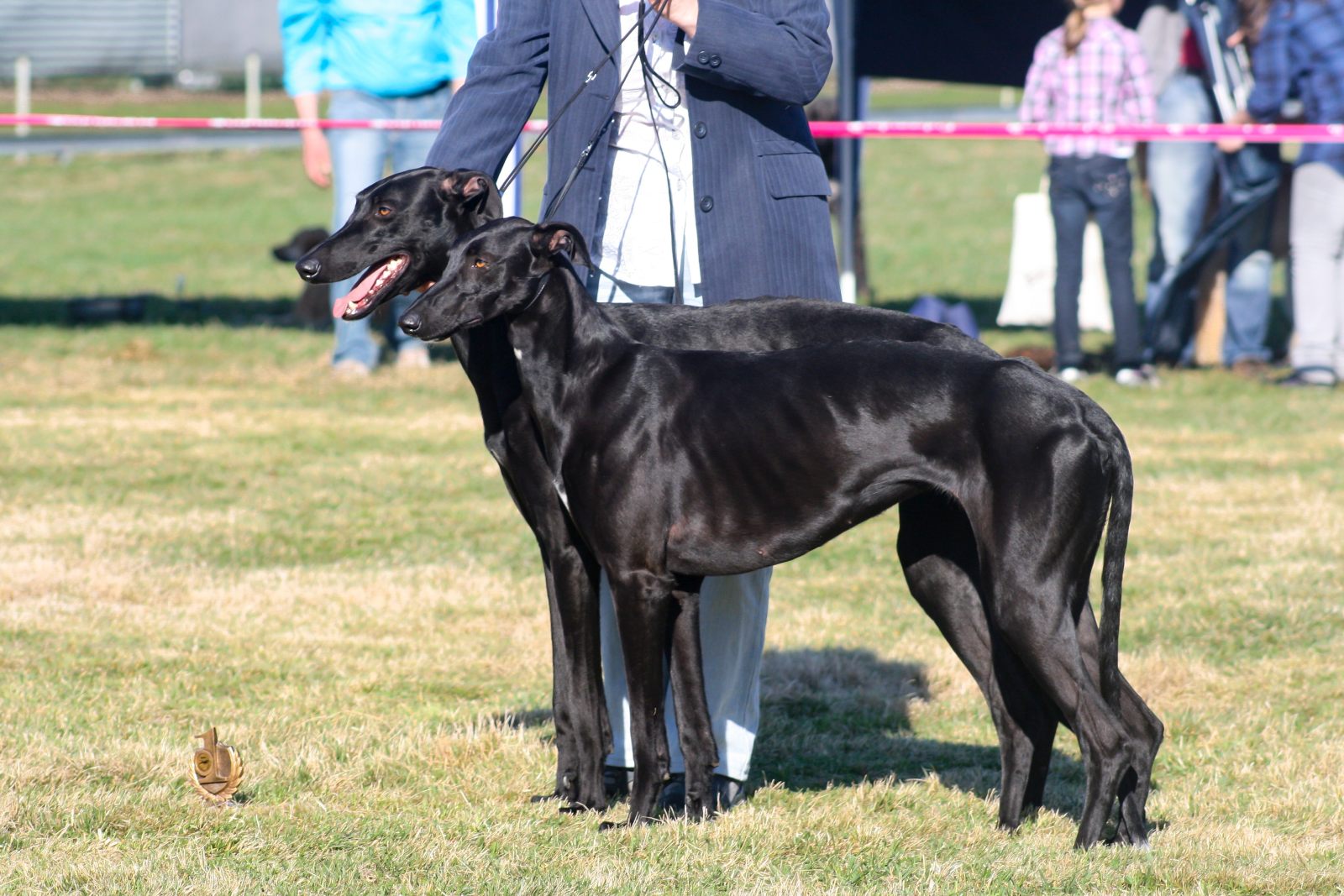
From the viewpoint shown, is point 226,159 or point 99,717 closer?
point 99,717

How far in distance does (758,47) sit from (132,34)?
18909 millimetres

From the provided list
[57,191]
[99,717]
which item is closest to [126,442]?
[99,717]

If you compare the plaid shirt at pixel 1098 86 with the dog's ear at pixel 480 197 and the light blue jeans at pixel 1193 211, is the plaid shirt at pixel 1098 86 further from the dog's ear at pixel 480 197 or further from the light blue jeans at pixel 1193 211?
the dog's ear at pixel 480 197

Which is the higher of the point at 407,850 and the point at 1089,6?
the point at 1089,6

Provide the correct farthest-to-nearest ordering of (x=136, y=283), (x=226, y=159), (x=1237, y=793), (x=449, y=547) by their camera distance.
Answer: (x=226, y=159) < (x=136, y=283) < (x=449, y=547) < (x=1237, y=793)

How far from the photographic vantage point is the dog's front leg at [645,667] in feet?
13.1

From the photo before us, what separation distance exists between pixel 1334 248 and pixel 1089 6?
2.22 m

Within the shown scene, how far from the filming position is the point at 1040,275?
13.4m

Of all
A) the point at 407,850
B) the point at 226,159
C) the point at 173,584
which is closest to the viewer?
the point at 407,850

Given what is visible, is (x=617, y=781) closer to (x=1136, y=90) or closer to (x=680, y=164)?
(x=680, y=164)

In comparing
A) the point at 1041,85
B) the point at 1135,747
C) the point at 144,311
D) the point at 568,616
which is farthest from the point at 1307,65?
the point at 144,311

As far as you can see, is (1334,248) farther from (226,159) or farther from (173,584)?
(226,159)

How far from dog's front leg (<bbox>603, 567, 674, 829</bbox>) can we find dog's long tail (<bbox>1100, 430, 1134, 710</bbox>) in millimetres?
1043

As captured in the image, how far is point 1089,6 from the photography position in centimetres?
1069
